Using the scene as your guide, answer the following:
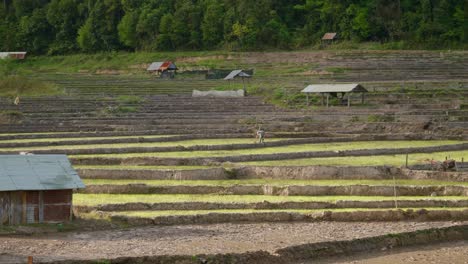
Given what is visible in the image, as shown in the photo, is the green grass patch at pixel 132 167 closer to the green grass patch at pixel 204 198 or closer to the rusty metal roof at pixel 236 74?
the green grass patch at pixel 204 198

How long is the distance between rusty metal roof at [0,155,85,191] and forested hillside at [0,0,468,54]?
50533 millimetres

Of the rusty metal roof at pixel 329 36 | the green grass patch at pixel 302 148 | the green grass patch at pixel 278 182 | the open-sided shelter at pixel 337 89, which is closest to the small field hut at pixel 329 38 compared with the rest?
the rusty metal roof at pixel 329 36

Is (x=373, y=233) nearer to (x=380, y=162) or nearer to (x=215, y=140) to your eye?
(x=380, y=162)

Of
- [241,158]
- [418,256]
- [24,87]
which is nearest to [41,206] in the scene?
[418,256]

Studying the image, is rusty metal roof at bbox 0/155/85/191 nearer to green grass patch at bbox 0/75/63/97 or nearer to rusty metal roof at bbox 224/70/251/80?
green grass patch at bbox 0/75/63/97

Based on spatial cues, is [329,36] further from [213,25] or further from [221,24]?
[213,25]

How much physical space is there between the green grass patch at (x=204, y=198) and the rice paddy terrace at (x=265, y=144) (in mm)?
58

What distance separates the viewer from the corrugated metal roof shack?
24.2 metres

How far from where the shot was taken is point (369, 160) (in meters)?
35.6

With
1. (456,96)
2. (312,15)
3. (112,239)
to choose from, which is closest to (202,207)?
(112,239)

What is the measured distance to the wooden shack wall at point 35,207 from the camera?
952 inches

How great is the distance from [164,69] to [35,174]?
1869 inches

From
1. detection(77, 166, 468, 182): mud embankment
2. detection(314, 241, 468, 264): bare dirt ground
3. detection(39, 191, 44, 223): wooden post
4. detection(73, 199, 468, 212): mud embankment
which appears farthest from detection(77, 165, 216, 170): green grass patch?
detection(314, 241, 468, 264): bare dirt ground

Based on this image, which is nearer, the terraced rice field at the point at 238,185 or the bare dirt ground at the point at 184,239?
the bare dirt ground at the point at 184,239
